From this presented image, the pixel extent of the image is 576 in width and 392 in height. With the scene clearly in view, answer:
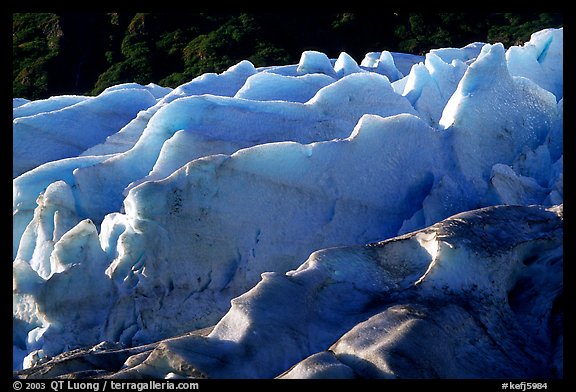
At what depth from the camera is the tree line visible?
828 inches

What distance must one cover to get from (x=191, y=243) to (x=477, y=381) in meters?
2.74

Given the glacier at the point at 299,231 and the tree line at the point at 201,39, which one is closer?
the glacier at the point at 299,231

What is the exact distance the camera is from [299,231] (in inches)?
271

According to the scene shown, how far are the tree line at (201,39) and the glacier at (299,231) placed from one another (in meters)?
11.7

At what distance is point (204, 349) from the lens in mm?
4840

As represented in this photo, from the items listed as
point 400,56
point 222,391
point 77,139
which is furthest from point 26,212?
point 400,56

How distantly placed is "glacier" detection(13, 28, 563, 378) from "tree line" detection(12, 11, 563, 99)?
38.4ft

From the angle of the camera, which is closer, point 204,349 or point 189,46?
point 204,349

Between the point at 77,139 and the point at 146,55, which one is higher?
the point at 77,139

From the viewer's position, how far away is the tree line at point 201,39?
2103cm

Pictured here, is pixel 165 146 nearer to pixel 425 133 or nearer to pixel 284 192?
pixel 284 192

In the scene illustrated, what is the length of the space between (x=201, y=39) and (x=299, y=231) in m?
16.1

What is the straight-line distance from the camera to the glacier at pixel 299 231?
Answer: 5.07 m

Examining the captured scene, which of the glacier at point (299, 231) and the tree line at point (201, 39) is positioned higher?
the glacier at point (299, 231)
